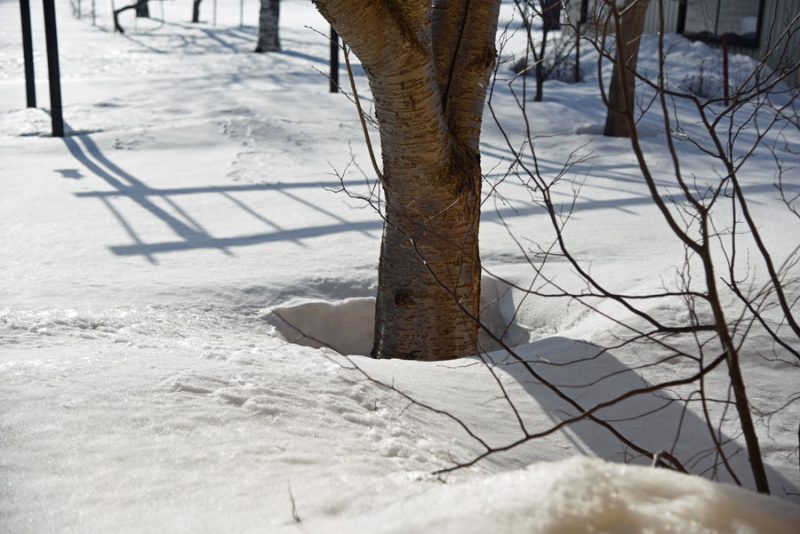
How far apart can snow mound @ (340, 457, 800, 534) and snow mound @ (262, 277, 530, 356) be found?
316 cm

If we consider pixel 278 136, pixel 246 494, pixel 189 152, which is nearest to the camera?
pixel 246 494

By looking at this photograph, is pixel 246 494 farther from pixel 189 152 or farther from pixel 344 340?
pixel 189 152

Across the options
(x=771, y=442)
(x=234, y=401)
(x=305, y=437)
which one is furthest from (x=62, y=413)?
(x=771, y=442)

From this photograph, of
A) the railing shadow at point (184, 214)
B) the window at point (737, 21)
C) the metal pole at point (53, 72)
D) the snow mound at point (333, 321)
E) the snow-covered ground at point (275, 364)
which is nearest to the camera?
the snow-covered ground at point (275, 364)

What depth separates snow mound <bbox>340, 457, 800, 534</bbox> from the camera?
1.54 meters

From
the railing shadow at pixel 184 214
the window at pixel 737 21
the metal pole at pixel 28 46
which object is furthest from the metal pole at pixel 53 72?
the window at pixel 737 21

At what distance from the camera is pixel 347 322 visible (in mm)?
5211

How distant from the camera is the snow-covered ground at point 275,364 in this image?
77.9 inches

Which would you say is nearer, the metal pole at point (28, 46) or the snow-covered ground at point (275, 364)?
the snow-covered ground at point (275, 364)

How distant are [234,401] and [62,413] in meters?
0.54

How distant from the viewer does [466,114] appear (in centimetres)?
453

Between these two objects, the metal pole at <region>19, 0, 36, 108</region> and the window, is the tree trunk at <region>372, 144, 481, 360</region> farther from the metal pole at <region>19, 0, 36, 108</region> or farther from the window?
the window

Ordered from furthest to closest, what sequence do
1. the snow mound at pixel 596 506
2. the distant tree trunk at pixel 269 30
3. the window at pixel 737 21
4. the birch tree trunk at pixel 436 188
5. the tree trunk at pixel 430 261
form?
1. the distant tree trunk at pixel 269 30
2. the window at pixel 737 21
3. the tree trunk at pixel 430 261
4. the birch tree trunk at pixel 436 188
5. the snow mound at pixel 596 506

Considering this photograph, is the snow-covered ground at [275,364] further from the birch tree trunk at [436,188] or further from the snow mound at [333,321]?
the birch tree trunk at [436,188]
